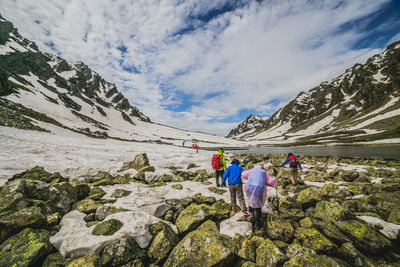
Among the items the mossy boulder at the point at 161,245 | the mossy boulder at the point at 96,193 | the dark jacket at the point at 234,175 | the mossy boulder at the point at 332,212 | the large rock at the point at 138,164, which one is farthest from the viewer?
the large rock at the point at 138,164

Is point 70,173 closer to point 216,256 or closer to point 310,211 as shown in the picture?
point 216,256

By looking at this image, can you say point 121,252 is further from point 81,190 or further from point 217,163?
point 217,163

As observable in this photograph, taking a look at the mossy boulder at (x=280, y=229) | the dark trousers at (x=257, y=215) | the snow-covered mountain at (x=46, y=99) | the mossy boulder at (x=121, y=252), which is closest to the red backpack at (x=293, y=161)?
the mossy boulder at (x=280, y=229)

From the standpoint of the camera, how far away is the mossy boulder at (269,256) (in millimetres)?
4852

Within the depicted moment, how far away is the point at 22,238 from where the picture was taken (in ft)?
16.0

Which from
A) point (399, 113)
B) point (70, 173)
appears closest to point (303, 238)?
point (70, 173)

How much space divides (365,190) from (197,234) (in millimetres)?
12450

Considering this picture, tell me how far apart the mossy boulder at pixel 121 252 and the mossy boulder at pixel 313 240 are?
5.59 meters

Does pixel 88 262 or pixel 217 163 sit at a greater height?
pixel 217 163

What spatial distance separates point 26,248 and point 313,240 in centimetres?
890

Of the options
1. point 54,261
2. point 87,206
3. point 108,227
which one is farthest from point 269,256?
point 87,206

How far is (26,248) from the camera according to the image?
4562 millimetres

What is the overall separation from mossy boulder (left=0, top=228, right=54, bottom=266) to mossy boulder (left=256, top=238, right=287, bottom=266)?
636 cm

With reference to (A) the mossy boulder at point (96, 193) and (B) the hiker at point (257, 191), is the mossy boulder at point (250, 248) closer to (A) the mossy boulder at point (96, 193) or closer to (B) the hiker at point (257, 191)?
(B) the hiker at point (257, 191)
